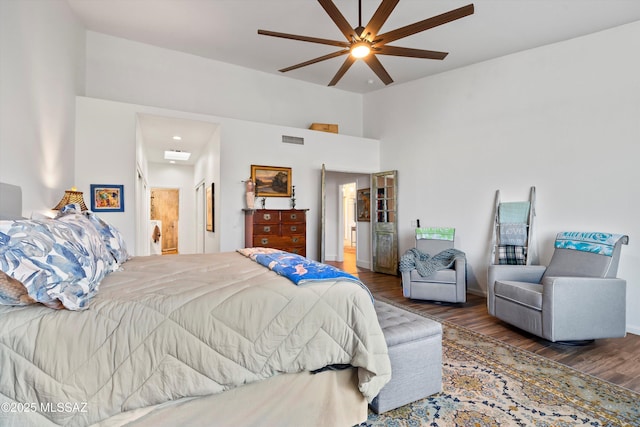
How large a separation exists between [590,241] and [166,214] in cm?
961

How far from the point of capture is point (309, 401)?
5.17 feet

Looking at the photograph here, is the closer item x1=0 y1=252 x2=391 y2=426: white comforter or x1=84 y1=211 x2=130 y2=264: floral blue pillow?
x1=0 y1=252 x2=391 y2=426: white comforter

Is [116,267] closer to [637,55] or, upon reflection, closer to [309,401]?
[309,401]

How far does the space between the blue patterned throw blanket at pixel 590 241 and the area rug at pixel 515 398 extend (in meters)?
1.38

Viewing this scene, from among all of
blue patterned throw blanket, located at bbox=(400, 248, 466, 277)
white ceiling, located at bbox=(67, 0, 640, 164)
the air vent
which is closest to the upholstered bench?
blue patterned throw blanket, located at bbox=(400, 248, 466, 277)

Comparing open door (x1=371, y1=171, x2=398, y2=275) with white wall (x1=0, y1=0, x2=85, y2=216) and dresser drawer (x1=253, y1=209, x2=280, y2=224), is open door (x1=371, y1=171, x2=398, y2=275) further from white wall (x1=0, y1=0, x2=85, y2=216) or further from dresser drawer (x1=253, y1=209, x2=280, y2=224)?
white wall (x1=0, y1=0, x2=85, y2=216)

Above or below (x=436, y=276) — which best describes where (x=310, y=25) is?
above

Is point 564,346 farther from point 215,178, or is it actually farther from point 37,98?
point 37,98

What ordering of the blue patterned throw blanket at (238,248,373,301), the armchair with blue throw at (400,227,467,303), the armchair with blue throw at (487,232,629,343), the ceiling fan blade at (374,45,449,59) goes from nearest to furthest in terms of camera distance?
the blue patterned throw blanket at (238,248,373,301) → the armchair with blue throw at (487,232,629,343) → the ceiling fan blade at (374,45,449,59) → the armchair with blue throw at (400,227,467,303)

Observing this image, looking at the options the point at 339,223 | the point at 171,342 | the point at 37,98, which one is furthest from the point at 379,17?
the point at 339,223

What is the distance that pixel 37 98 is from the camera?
2.68m

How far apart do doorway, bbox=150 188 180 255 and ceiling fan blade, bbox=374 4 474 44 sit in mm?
7971

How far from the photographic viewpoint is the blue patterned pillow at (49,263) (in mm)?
1154

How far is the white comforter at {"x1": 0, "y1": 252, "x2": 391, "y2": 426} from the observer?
1164 mm
